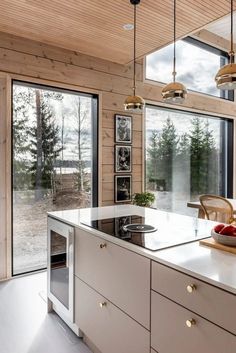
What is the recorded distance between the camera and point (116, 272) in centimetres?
167

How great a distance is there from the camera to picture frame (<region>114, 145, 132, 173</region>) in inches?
162

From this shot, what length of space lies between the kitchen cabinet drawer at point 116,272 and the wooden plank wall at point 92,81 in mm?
1633

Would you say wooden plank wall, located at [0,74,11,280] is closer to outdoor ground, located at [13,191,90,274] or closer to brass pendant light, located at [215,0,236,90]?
outdoor ground, located at [13,191,90,274]

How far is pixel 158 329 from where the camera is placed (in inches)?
54.1

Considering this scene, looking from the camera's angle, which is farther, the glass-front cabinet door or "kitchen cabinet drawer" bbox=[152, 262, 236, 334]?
the glass-front cabinet door

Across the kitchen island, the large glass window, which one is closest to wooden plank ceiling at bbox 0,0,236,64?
the large glass window

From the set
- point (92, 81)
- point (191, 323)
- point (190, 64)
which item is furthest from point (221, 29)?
point (191, 323)

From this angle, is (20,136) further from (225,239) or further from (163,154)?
(225,239)

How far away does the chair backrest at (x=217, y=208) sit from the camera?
122 inches

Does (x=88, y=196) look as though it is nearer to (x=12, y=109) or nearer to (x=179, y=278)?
(x=12, y=109)

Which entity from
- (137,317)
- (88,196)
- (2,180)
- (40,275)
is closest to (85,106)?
(88,196)

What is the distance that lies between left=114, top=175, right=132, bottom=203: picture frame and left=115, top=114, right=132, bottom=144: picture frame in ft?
1.75

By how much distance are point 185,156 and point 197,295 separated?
4132mm

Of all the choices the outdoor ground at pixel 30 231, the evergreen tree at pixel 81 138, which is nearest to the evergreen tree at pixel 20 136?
the outdoor ground at pixel 30 231
